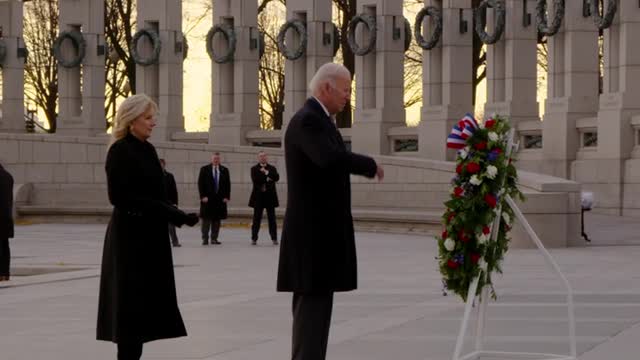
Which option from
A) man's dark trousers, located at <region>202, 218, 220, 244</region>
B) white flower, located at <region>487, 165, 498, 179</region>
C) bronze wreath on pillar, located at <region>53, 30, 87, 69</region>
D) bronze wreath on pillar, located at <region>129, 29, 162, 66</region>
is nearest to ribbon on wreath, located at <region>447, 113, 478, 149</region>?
white flower, located at <region>487, 165, 498, 179</region>

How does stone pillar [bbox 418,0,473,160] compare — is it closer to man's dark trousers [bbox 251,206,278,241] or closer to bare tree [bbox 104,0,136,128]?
man's dark trousers [bbox 251,206,278,241]

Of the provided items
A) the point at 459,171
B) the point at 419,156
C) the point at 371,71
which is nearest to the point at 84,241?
the point at 419,156

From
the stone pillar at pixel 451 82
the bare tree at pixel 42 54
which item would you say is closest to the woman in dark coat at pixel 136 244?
the stone pillar at pixel 451 82

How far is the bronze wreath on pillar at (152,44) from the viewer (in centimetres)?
4707

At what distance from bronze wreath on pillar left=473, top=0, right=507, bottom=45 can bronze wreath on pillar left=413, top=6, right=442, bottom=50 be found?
943 mm

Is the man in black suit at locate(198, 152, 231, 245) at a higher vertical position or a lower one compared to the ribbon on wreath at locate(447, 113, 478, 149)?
lower

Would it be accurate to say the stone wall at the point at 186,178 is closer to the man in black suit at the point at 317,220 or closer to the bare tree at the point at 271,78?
the man in black suit at the point at 317,220

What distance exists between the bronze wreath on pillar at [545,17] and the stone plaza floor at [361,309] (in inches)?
463

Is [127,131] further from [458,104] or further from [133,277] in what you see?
[458,104]

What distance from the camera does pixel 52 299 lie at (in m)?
17.5

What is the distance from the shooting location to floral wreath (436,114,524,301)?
11.1 meters

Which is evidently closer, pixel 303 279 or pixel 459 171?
pixel 303 279

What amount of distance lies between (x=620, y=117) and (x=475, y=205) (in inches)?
986

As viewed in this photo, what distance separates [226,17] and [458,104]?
29.2 ft
